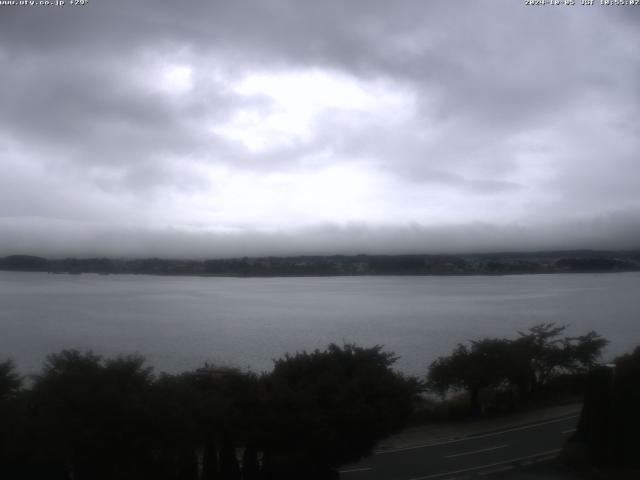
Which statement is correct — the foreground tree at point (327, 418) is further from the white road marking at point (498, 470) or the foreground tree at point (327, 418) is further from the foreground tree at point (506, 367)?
the foreground tree at point (506, 367)

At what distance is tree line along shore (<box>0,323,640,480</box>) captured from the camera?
11.7 meters

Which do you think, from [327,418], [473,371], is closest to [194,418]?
[327,418]

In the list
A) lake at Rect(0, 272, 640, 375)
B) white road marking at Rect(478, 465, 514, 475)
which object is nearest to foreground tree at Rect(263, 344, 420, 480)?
white road marking at Rect(478, 465, 514, 475)

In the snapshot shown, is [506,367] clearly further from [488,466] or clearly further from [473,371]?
[488,466]

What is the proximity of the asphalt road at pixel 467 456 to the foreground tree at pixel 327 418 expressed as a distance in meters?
1.58

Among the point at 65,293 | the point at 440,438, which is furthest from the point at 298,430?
the point at 65,293

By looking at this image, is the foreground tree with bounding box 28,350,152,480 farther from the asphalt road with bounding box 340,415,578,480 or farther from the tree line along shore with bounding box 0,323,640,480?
the asphalt road with bounding box 340,415,578,480

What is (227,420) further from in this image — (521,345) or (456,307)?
(456,307)

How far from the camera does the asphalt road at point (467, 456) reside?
15.5 metres

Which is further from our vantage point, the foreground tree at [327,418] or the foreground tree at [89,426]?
the foreground tree at [327,418]

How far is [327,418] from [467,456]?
524 cm

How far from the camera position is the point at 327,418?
1373cm

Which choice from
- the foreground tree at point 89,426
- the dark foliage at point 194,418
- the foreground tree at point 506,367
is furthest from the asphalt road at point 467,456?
the foreground tree at point 89,426

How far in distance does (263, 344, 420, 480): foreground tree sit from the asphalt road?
5.17ft
